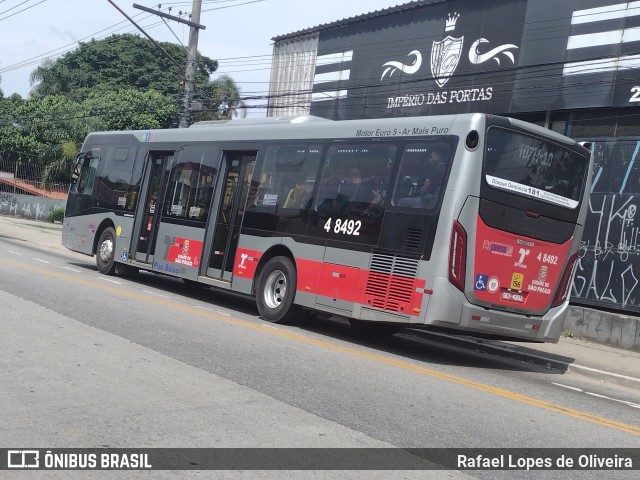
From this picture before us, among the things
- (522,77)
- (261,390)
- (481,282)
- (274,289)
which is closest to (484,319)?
(481,282)

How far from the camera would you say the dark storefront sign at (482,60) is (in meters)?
17.9

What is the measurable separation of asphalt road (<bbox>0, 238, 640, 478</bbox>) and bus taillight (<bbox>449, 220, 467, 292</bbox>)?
3.90 ft

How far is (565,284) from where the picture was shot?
1159 cm

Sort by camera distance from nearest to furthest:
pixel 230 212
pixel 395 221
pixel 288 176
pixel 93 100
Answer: pixel 395 221 → pixel 288 176 → pixel 230 212 → pixel 93 100

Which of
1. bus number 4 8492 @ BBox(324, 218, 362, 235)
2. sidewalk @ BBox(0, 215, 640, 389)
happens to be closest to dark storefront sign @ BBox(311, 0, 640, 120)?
sidewalk @ BBox(0, 215, 640, 389)

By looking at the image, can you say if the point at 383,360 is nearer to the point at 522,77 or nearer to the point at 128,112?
the point at 522,77

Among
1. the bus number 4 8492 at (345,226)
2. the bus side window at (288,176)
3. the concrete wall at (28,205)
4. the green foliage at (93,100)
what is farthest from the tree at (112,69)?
the bus number 4 8492 at (345,226)

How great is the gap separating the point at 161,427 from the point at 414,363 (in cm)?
509

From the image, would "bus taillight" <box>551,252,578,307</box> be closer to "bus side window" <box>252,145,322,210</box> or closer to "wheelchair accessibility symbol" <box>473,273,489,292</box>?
"wheelchair accessibility symbol" <box>473,273,489,292</box>

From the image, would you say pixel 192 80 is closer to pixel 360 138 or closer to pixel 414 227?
pixel 360 138

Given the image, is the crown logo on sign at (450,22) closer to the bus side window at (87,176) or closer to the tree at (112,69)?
the bus side window at (87,176)

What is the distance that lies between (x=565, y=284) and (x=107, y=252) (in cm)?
1136

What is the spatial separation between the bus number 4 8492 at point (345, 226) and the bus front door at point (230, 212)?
2.55 m

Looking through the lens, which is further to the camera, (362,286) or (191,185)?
(191,185)
